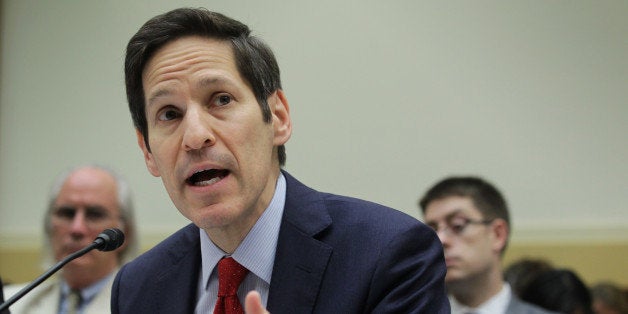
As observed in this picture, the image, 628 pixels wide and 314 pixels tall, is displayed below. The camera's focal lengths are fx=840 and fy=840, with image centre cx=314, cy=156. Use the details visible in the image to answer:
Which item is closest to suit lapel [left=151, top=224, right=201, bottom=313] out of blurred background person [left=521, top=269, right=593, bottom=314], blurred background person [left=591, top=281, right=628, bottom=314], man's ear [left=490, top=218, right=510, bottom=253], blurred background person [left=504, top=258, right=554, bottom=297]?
man's ear [left=490, top=218, right=510, bottom=253]

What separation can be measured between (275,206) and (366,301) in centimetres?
31

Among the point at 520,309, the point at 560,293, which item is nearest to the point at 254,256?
the point at 520,309

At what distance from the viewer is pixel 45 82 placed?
21.5ft

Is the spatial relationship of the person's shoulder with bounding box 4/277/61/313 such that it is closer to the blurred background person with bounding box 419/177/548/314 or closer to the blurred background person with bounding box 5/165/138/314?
the blurred background person with bounding box 5/165/138/314

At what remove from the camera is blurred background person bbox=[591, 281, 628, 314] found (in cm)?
442

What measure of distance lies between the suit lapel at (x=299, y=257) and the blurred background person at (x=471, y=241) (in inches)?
56.7

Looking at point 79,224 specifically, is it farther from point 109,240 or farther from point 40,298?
point 109,240

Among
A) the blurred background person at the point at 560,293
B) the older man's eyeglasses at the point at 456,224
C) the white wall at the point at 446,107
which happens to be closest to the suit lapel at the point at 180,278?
the older man's eyeglasses at the point at 456,224

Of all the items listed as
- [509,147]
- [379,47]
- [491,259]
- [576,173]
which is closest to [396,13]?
[379,47]

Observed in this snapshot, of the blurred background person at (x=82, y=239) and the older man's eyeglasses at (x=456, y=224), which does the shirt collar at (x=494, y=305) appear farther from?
the blurred background person at (x=82, y=239)

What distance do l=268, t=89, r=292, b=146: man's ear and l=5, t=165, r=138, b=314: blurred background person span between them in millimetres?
1542

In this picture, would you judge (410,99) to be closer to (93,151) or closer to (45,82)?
(93,151)

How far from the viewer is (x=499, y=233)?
3.39 metres

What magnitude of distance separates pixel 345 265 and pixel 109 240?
508 mm
